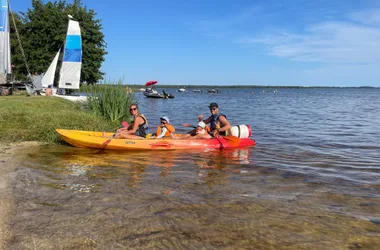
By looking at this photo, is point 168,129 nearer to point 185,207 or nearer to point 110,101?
point 110,101

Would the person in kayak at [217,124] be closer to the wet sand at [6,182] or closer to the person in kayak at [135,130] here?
the person in kayak at [135,130]

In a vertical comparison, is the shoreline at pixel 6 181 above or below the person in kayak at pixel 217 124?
below

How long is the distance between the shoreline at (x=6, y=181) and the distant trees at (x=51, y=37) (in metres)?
23.7

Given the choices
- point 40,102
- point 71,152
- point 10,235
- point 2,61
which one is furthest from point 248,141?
point 2,61

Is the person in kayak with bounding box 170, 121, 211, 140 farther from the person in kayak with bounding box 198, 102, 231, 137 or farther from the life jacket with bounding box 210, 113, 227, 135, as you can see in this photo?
the life jacket with bounding box 210, 113, 227, 135

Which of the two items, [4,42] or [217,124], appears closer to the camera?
[217,124]

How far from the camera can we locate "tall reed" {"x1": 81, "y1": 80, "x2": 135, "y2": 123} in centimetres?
1366

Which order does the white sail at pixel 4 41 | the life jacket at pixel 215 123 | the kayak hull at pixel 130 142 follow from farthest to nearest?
the white sail at pixel 4 41 → the life jacket at pixel 215 123 → the kayak hull at pixel 130 142

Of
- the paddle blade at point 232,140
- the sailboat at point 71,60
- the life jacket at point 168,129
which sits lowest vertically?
the paddle blade at point 232,140

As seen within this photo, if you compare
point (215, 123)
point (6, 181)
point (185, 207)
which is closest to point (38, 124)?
point (6, 181)

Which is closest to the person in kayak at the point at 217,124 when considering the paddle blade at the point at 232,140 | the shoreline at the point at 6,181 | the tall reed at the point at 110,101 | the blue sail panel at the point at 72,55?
the paddle blade at the point at 232,140

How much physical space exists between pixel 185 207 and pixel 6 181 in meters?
3.78

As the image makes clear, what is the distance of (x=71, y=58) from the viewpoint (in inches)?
963

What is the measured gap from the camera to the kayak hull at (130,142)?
9.98m
